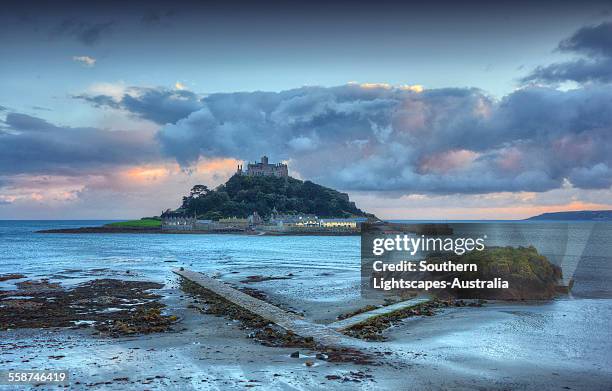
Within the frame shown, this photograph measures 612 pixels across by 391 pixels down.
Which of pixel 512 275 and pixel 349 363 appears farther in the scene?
pixel 512 275

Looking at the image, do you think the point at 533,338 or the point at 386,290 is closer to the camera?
the point at 533,338

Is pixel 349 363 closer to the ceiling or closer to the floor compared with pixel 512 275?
closer to the floor

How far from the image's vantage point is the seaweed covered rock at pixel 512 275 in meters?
27.2

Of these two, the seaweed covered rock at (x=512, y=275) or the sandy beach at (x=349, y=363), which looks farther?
the seaweed covered rock at (x=512, y=275)

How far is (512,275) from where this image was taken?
91.0ft

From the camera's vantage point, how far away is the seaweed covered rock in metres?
27.2

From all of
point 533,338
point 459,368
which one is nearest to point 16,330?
point 459,368

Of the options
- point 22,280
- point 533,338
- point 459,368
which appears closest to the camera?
point 459,368

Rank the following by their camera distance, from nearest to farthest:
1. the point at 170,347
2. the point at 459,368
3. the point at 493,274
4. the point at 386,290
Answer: the point at 459,368
the point at 170,347
the point at 493,274
the point at 386,290

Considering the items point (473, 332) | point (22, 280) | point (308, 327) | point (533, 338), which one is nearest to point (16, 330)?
point (308, 327)

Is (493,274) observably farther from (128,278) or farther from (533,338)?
(128,278)

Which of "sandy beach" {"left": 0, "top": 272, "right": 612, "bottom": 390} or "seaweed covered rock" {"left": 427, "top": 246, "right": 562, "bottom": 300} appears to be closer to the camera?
"sandy beach" {"left": 0, "top": 272, "right": 612, "bottom": 390}

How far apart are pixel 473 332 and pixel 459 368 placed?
555 centimetres

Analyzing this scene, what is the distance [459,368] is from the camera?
13.0 metres
